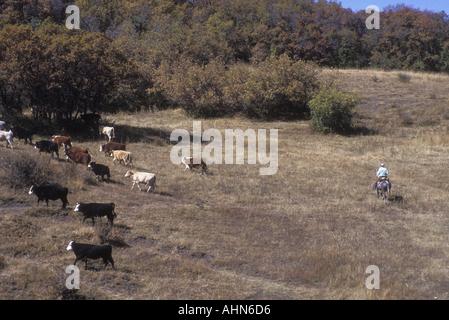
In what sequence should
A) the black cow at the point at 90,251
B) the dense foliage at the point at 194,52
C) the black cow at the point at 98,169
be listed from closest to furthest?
1. the black cow at the point at 90,251
2. the black cow at the point at 98,169
3. the dense foliage at the point at 194,52

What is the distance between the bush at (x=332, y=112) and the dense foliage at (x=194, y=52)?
15.1 feet

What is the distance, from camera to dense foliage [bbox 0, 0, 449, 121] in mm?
21750

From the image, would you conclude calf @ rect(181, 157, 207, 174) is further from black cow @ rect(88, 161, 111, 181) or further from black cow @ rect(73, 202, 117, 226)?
black cow @ rect(73, 202, 117, 226)

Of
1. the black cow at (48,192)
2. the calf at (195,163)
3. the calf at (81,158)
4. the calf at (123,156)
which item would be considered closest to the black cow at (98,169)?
the calf at (81,158)

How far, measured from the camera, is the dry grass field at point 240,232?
7.91 meters

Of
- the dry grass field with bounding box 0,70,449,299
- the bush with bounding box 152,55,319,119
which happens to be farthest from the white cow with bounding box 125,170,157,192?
the bush with bounding box 152,55,319,119

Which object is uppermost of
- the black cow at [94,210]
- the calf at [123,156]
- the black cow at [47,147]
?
the black cow at [47,147]

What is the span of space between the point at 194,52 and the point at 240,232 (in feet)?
108

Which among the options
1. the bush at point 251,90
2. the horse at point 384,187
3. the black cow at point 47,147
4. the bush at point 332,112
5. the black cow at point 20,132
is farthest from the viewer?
the bush at point 251,90

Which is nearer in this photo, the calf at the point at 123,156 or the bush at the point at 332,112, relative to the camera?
the calf at the point at 123,156

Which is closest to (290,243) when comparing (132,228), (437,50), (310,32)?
(132,228)

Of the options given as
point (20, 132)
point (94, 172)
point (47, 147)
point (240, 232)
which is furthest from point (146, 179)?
point (20, 132)

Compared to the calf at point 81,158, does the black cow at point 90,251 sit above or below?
below

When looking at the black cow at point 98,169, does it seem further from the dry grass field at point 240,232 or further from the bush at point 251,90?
the bush at point 251,90
